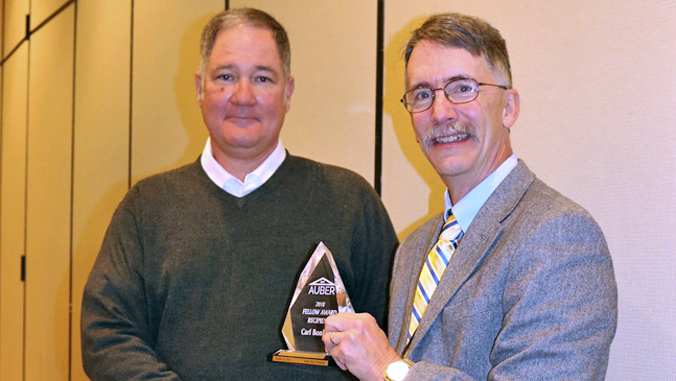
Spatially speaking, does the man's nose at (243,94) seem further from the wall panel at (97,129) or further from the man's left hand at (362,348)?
the wall panel at (97,129)

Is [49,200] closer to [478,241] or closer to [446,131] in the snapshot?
[446,131]

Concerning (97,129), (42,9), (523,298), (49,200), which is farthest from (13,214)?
(523,298)

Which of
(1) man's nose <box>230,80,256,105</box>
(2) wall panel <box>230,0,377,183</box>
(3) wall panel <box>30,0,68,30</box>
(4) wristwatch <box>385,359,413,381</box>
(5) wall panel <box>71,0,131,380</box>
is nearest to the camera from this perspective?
(4) wristwatch <box>385,359,413,381</box>

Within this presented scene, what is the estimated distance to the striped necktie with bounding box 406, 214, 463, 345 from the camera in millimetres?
1418

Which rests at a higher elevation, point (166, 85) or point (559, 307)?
point (166, 85)

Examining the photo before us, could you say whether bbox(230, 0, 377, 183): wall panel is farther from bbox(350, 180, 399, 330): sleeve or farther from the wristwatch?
the wristwatch

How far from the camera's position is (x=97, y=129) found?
14.4 feet

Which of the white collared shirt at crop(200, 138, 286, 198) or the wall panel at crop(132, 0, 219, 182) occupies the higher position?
the wall panel at crop(132, 0, 219, 182)

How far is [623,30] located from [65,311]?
3.88 meters

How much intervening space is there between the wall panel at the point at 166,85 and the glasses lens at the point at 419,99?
209 cm

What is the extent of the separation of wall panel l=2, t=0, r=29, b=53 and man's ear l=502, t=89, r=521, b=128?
17.3 feet

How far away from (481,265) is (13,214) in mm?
5594

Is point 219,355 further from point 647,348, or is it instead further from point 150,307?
point 647,348

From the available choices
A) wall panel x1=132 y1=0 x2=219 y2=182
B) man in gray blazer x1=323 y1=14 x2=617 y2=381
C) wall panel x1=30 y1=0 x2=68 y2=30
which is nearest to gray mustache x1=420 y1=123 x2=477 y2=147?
man in gray blazer x1=323 y1=14 x2=617 y2=381
